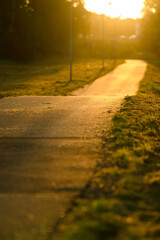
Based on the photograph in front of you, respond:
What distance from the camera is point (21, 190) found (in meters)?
5.28

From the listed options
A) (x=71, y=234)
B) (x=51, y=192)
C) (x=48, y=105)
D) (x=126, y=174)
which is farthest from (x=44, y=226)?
(x=48, y=105)

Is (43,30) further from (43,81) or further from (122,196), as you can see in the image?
(122,196)

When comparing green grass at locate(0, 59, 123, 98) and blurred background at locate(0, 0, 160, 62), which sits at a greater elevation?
blurred background at locate(0, 0, 160, 62)

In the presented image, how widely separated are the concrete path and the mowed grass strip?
0.68 ft

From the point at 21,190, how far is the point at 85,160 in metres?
1.43

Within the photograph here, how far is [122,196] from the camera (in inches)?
190

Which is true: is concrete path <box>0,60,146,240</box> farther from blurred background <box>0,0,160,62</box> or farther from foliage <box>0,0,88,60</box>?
foliage <box>0,0,88,60</box>

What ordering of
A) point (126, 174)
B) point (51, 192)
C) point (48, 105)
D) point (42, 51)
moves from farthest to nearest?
point (42, 51) → point (48, 105) → point (126, 174) → point (51, 192)

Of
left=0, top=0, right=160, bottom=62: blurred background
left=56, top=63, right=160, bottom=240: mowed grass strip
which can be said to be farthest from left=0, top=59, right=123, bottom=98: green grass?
left=56, top=63, right=160, bottom=240: mowed grass strip

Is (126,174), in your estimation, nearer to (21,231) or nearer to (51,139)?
(21,231)

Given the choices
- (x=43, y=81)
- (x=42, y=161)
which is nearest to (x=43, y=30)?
(x=43, y=81)

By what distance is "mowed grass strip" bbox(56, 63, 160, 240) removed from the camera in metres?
3.89

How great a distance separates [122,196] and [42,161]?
198 cm

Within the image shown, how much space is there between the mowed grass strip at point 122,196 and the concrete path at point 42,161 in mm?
208
